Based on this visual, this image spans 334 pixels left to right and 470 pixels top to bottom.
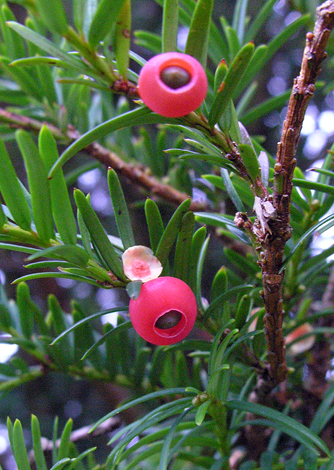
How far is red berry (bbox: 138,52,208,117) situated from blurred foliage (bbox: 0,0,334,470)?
0.10ft

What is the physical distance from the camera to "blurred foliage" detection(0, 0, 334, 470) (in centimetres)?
33

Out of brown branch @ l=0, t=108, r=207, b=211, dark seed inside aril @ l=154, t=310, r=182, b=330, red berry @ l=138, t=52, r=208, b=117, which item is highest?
brown branch @ l=0, t=108, r=207, b=211

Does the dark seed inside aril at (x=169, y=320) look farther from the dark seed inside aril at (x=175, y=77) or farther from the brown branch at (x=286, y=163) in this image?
the dark seed inside aril at (x=175, y=77)

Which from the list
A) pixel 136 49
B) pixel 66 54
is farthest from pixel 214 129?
pixel 136 49

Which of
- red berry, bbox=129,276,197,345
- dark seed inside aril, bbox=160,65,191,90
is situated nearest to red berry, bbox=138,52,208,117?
dark seed inside aril, bbox=160,65,191,90

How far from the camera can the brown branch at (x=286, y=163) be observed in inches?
12.6

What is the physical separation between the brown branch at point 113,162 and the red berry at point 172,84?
1.37ft

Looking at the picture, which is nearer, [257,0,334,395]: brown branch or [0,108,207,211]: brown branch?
[257,0,334,395]: brown branch

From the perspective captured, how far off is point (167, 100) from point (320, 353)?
1.88 ft

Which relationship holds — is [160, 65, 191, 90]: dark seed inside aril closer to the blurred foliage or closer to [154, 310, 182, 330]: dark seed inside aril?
the blurred foliage

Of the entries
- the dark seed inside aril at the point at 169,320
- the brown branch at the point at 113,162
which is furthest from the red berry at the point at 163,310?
the brown branch at the point at 113,162

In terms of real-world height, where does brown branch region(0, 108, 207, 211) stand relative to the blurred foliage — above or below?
above

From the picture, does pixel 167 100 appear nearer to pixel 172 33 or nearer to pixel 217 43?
pixel 172 33

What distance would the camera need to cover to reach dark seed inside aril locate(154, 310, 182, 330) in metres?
0.37
